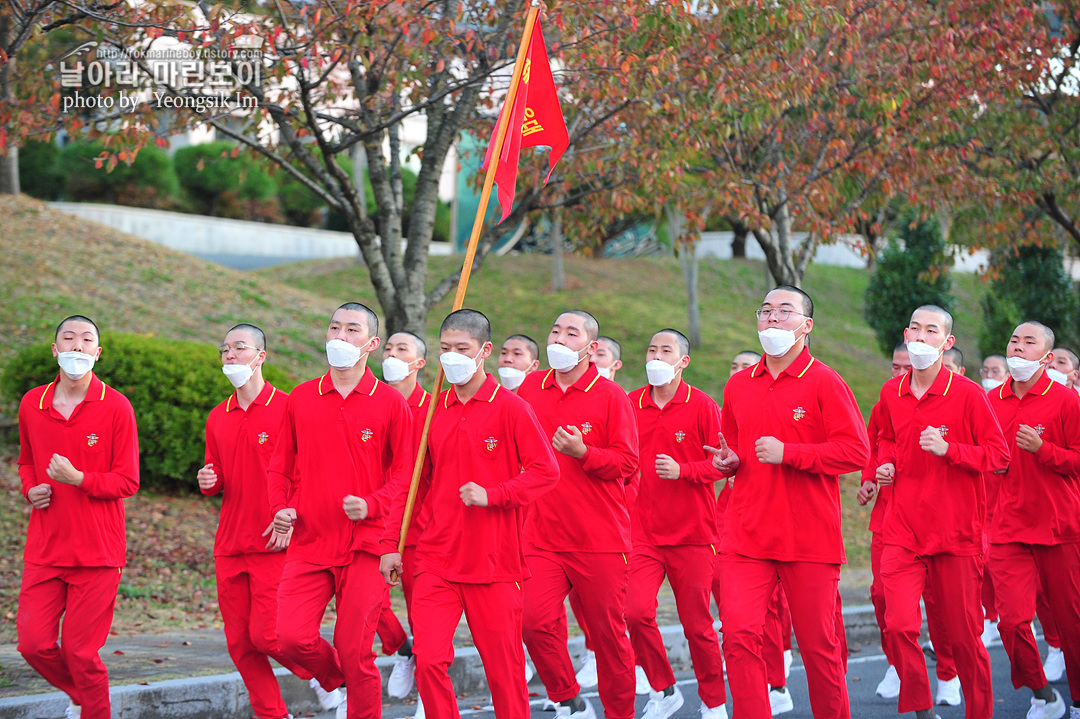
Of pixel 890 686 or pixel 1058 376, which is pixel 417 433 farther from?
pixel 1058 376

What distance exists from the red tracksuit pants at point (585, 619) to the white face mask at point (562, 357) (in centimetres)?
110

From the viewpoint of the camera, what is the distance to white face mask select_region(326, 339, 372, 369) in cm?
595

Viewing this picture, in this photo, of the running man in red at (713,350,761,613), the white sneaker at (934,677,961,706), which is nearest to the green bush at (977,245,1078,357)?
the running man in red at (713,350,761,613)

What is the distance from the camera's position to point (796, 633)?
5.68 m

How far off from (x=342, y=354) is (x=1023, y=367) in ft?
14.6

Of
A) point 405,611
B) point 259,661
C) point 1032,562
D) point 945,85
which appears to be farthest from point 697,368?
point 259,661

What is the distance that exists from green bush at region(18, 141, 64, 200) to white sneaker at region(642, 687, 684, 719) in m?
23.8

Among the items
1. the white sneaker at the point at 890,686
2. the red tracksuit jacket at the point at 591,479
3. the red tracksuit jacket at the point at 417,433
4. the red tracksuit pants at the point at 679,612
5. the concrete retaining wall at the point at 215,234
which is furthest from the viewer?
the concrete retaining wall at the point at 215,234

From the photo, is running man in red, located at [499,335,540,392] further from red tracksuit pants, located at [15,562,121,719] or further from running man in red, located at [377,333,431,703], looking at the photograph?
red tracksuit pants, located at [15,562,121,719]

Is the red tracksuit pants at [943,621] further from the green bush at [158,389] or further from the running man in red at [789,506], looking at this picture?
the green bush at [158,389]

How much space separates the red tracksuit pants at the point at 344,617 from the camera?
5.72 metres

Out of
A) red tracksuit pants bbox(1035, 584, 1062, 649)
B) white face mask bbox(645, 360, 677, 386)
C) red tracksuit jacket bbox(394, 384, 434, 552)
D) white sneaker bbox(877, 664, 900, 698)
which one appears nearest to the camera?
red tracksuit jacket bbox(394, 384, 434, 552)

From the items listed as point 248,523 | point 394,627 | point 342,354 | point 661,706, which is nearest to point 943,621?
point 661,706

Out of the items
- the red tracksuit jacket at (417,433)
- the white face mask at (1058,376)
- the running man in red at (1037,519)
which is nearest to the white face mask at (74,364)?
the red tracksuit jacket at (417,433)
